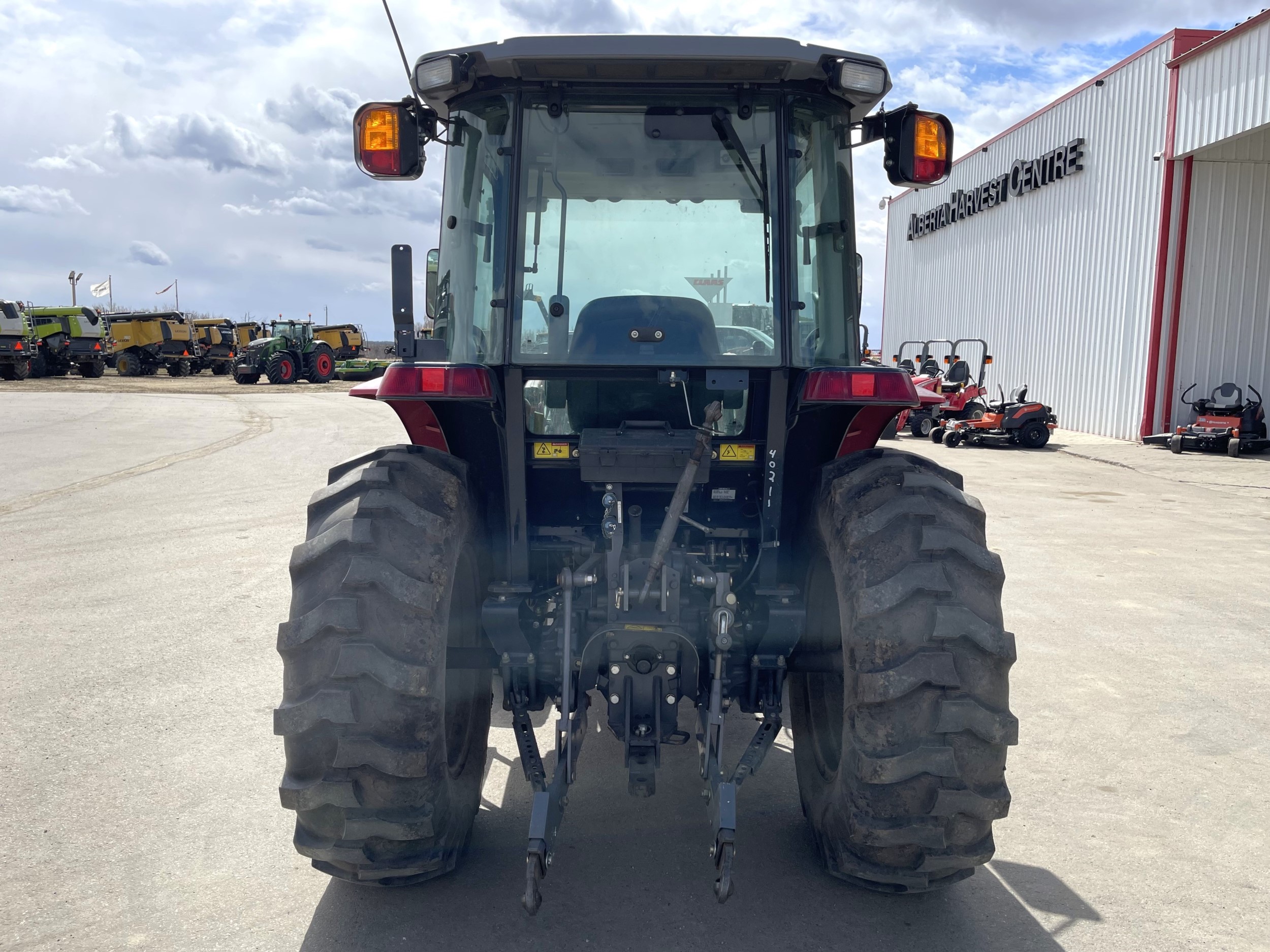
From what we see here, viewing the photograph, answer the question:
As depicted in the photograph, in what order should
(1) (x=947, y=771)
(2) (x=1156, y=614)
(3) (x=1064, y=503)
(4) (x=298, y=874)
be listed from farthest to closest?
(3) (x=1064, y=503) < (2) (x=1156, y=614) < (4) (x=298, y=874) < (1) (x=947, y=771)

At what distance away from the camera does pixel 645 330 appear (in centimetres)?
322

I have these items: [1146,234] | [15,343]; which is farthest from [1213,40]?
[15,343]

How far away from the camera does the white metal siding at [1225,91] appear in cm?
1611

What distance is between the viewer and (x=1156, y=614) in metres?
6.94

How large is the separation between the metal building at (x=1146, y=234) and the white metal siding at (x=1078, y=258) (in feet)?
0.13

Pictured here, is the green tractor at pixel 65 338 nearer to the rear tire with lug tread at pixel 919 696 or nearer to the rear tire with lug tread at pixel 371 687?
the rear tire with lug tread at pixel 371 687

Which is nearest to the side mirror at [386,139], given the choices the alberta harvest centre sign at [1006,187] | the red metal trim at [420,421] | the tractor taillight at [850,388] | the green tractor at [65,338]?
the red metal trim at [420,421]

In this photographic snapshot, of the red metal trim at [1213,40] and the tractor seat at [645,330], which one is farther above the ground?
the red metal trim at [1213,40]

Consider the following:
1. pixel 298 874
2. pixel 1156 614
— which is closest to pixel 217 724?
pixel 298 874

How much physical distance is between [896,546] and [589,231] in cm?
138

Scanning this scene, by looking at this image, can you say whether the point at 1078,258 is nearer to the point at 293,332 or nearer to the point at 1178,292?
the point at 1178,292

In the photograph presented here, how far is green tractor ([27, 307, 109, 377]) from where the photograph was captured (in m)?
40.1

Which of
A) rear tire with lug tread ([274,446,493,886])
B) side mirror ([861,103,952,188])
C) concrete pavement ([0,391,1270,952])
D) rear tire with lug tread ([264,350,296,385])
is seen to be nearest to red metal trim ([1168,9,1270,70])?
concrete pavement ([0,391,1270,952])

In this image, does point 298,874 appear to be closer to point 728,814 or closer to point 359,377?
point 728,814
